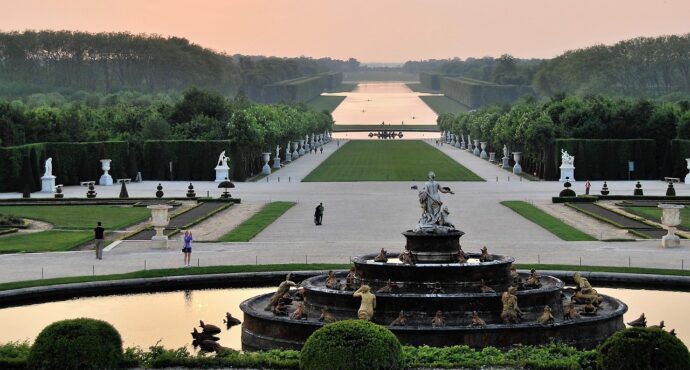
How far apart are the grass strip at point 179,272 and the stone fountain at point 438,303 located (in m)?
5.93

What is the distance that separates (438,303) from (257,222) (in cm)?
2676

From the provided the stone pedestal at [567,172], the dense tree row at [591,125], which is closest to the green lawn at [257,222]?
the stone pedestal at [567,172]

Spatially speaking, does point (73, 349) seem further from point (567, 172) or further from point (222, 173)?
point (567, 172)

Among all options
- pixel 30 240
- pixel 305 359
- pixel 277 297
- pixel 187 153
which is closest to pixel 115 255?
pixel 30 240

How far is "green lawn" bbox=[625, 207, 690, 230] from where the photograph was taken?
52781mm

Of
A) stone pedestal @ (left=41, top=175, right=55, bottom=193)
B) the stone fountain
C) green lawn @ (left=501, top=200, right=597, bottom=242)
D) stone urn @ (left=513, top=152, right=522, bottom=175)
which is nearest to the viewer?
the stone fountain

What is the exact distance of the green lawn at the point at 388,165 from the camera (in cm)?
8629

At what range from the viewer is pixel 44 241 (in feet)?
151

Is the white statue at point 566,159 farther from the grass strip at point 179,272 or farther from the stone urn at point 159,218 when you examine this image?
the grass strip at point 179,272

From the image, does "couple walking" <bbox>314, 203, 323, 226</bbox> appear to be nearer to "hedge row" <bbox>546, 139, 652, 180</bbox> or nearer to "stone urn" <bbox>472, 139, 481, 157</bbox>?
"hedge row" <bbox>546, 139, 652, 180</bbox>

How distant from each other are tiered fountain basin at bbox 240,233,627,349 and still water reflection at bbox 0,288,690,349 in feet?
3.27

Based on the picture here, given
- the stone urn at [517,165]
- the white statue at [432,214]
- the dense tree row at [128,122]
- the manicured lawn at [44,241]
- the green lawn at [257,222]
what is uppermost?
the dense tree row at [128,122]

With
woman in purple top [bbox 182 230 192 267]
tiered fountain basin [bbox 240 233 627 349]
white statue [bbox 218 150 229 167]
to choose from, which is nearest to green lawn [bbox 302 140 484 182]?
white statue [bbox 218 150 229 167]

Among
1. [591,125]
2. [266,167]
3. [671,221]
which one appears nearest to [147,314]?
[671,221]
